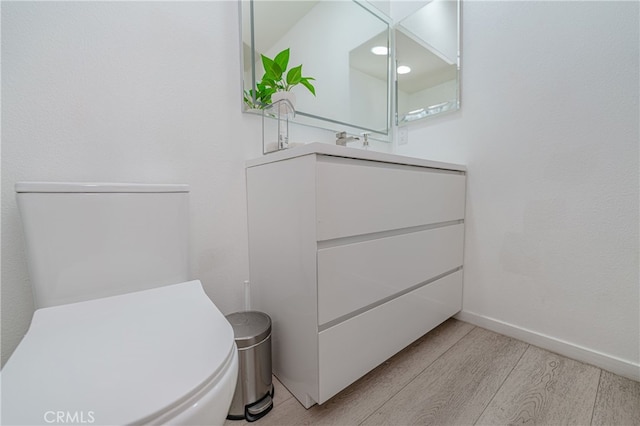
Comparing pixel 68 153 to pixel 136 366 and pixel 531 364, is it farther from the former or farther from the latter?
pixel 531 364

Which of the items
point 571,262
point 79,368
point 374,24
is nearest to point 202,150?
point 79,368

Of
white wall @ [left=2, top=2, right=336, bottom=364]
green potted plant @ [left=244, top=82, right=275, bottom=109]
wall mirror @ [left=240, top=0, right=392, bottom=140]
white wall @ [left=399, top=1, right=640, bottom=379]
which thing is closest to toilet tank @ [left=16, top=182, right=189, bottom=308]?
white wall @ [left=2, top=2, right=336, bottom=364]

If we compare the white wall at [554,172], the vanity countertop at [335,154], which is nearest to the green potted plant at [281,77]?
the vanity countertop at [335,154]

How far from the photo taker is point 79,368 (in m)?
0.46

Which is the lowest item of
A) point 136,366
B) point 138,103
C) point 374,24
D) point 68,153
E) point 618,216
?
point 136,366

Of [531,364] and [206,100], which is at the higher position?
[206,100]

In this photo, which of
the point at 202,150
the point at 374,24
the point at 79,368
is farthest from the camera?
the point at 374,24

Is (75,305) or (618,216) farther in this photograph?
(618,216)

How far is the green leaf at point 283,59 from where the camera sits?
1249mm

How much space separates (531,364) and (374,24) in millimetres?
1992

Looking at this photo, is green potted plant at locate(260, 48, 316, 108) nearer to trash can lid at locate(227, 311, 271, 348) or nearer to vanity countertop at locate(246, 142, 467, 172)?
vanity countertop at locate(246, 142, 467, 172)

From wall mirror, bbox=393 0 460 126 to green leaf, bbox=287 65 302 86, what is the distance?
756 mm

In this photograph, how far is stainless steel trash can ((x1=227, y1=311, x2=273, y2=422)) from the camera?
2.85 ft

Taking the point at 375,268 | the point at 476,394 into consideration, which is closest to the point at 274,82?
the point at 375,268
